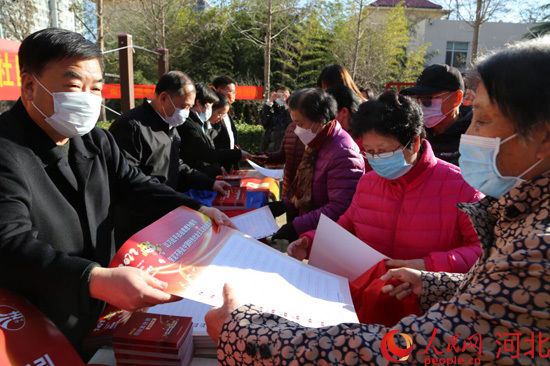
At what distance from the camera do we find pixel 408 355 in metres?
0.82

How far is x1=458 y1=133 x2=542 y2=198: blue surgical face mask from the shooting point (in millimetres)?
989

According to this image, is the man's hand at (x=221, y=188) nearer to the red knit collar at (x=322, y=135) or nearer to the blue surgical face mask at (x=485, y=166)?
the red knit collar at (x=322, y=135)

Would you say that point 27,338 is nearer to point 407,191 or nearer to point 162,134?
point 407,191

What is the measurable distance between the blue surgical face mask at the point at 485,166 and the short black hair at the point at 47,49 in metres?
1.39

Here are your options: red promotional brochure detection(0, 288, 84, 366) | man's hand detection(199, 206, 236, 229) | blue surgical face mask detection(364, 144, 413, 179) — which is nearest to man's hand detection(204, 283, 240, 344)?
red promotional brochure detection(0, 288, 84, 366)

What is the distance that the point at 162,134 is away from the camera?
298 cm

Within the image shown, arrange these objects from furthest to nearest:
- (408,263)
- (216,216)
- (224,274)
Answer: (216,216) → (408,263) → (224,274)

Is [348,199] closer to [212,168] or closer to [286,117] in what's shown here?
[212,168]

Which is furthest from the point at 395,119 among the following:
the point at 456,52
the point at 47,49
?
the point at 456,52

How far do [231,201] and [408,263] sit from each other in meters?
1.51

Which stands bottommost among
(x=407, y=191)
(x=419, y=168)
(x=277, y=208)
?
(x=277, y=208)

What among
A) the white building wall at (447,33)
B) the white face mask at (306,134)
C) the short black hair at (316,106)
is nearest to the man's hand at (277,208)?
the white face mask at (306,134)

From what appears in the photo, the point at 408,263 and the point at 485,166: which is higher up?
the point at 485,166

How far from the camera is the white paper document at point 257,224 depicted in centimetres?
203
